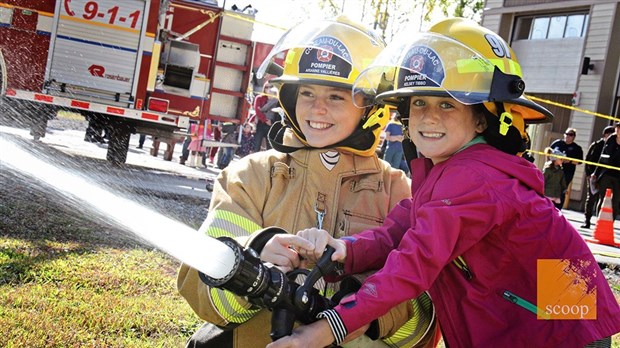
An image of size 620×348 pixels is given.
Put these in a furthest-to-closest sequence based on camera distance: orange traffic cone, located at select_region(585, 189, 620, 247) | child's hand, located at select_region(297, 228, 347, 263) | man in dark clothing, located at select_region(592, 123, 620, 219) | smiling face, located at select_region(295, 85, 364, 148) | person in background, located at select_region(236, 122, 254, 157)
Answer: person in background, located at select_region(236, 122, 254, 157), man in dark clothing, located at select_region(592, 123, 620, 219), orange traffic cone, located at select_region(585, 189, 620, 247), smiling face, located at select_region(295, 85, 364, 148), child's hand, located at select_region(297, 228, 347, 263)

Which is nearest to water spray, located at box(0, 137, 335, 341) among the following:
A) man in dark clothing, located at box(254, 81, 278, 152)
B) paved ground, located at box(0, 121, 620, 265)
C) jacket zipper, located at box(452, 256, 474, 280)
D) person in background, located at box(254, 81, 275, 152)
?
jacket zipper, located at box(452, 256, 474, 280)

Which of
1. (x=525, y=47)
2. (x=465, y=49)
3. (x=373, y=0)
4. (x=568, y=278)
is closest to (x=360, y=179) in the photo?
(x=465, y=49)

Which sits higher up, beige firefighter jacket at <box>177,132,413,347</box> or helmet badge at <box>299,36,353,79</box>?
helmet badge at <box>299,36,353,79</box>

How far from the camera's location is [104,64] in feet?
38.2

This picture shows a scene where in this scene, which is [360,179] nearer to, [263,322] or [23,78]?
[263,322]

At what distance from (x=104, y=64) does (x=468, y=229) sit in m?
10.0

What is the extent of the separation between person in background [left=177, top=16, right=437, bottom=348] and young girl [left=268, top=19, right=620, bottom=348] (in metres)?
0.14

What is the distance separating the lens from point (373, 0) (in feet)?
98.9

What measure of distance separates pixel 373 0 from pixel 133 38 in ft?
64.6

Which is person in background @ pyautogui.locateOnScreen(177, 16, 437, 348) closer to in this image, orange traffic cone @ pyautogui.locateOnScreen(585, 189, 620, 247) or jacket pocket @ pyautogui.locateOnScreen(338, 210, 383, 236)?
jacket pocket @ pyautogui.locateOnScreen(338, 210, 383, 236)

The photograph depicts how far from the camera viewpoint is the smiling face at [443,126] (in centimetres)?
266

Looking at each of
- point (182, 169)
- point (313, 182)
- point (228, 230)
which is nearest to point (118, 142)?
point (182, 169)

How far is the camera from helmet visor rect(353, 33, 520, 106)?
2.59m

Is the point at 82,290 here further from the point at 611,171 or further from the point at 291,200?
the point at 611,171
